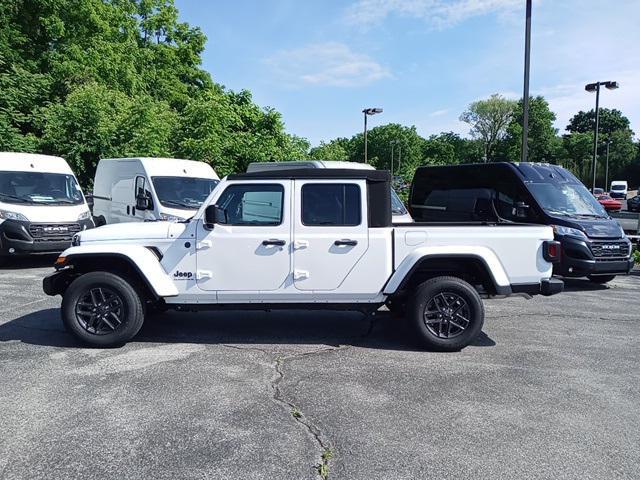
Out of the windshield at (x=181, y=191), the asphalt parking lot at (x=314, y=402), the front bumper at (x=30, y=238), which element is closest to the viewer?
the asphalt parking lot at (x=314, y=402)

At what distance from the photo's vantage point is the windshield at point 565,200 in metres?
10.5

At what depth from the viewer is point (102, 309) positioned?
5785mm

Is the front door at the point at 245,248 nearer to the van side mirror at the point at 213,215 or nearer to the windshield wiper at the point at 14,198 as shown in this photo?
the van side mirror at the point at 213,215

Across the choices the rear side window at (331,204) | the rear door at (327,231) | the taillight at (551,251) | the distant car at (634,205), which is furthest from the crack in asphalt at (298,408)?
the distant car at (634,205)

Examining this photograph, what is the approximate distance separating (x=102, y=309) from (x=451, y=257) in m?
3.74

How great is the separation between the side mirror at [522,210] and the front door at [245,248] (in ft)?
21.0

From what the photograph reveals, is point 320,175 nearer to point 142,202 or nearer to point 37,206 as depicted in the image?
point 142,202

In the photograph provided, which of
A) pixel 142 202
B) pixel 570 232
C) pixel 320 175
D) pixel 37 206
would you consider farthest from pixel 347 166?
pixel 37 206

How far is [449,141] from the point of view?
83062mm

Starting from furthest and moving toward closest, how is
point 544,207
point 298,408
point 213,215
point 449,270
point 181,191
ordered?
point 181,191 < point 544,207 < point 449,270 < point 213,215 < point 298,408

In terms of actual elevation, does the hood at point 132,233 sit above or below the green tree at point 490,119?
below

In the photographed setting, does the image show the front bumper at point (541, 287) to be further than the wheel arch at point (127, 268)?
Yes

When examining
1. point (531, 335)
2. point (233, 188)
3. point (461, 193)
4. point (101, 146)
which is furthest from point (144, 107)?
point (531, 335)

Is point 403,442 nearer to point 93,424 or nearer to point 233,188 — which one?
point 93,424
